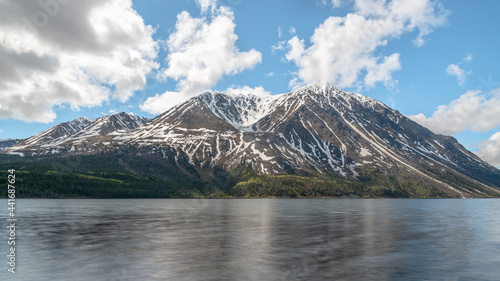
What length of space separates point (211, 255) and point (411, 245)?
3344 centimetres

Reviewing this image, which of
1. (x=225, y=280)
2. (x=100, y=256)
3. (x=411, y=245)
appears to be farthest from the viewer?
(x=411, y=245)

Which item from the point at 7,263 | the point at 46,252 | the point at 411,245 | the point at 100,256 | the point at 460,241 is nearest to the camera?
the point at 7,263

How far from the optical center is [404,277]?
33.1 m

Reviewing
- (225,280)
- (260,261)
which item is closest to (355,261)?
(260,261)

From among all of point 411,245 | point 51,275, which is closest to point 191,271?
point 51,275

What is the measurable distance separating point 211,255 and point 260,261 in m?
7.22

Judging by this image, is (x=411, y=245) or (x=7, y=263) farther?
(x=411, y=245)

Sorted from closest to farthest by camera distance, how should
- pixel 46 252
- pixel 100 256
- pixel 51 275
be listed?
pixel 51 275 < pixel 100 256 < pixel 46 252

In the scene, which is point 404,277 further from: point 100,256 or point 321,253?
point 100,256

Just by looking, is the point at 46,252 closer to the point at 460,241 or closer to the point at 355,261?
the point at 355,261

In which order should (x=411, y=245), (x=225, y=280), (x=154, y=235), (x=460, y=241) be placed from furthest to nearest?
(x=154, y=235), (x=460, y=241), (x=411, y=245), (x=225, y=280)

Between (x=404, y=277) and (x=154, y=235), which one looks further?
(x=154, y=235)

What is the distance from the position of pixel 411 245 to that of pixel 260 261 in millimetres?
28711

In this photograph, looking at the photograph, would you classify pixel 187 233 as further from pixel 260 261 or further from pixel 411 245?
pixel 411 245
